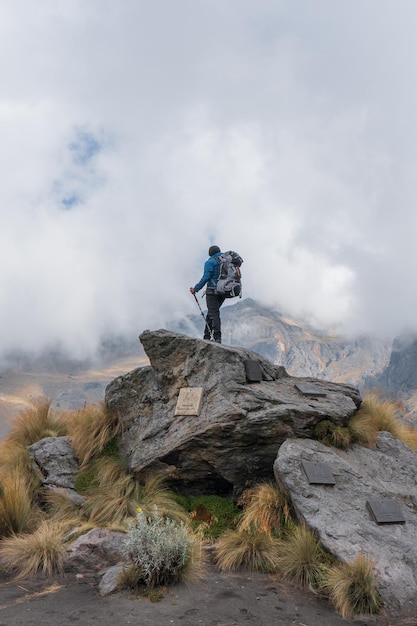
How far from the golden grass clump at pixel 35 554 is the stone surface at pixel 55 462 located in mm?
2241

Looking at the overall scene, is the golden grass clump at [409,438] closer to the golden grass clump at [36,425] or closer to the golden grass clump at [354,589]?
the golden grass clump at [354,589]

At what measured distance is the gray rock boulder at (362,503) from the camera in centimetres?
646

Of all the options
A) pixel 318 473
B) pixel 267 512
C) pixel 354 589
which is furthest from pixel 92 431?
pixel 354 589

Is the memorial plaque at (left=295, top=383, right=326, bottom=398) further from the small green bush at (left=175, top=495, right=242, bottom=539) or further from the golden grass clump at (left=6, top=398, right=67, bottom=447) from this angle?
the golden grass clump at (left=6, top=398, right=67, bottom=447)

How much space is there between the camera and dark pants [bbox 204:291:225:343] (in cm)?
1293

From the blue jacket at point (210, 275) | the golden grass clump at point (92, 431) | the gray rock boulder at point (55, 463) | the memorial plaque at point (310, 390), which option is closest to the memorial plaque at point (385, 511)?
the memorial plaque at point (310, 390)

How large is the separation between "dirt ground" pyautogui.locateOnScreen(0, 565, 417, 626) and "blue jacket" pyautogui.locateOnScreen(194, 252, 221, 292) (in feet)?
26.5

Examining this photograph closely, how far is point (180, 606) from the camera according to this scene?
18.4ft

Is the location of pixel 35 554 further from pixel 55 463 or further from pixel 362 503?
pixel 362 503

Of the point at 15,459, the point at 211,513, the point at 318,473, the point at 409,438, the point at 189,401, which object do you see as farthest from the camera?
the point at 409,438

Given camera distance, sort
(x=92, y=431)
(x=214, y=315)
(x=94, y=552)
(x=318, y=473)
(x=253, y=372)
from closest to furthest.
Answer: (x=94, y=552) < (x=318, y=473) < (x=253, y=372) < (x=92, y=431) < (x=214, y=315)

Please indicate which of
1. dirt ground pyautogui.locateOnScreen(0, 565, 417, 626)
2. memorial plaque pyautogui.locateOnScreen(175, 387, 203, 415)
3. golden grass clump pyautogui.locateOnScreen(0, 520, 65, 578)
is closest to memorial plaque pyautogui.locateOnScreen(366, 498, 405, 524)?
dirt ground pyautogui.locateOnScreen(0, 565, 417, 626)

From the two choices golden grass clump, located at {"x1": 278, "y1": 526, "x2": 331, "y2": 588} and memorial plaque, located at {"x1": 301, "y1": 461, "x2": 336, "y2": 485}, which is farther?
memorial plaque, located at {"x1": 301, "y1": 461, "x2": 336, "y2": 485}

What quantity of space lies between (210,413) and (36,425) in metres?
5.46
